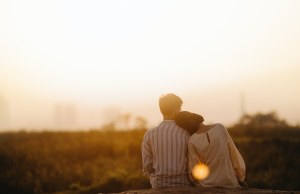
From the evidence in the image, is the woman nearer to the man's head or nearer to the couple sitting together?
the couple sitting together

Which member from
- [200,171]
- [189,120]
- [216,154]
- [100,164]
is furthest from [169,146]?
[100,164]

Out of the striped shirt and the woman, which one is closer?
the woman

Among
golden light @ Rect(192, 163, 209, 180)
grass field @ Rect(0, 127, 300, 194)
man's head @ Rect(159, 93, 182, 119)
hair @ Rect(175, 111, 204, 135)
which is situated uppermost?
man's head @ Rect(159, 93, 182, 119)

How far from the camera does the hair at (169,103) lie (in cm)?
795

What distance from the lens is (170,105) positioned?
7.98 meters

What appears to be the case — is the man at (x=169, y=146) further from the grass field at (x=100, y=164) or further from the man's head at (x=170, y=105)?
the grass field at (x=100, y=164)

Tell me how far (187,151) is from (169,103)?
2.53 ft

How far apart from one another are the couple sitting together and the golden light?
0.04 metres

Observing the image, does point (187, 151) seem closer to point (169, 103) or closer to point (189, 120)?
point (189, 120)

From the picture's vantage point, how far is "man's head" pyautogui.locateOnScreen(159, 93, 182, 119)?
796 centimetres

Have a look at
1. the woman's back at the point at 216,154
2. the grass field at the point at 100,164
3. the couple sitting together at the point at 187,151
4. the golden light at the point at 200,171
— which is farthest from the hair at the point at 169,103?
the grass field at the point at 100,164

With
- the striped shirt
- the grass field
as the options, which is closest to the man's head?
the striped shirt

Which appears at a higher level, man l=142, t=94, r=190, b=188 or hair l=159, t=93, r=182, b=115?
hair l=159, t=93, r=182, b=115

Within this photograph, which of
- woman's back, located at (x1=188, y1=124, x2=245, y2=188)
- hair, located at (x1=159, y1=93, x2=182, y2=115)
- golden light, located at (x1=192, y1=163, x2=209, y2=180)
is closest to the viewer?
woman's back, located at (x1=188, y1=124, x2=245, y2=188)
